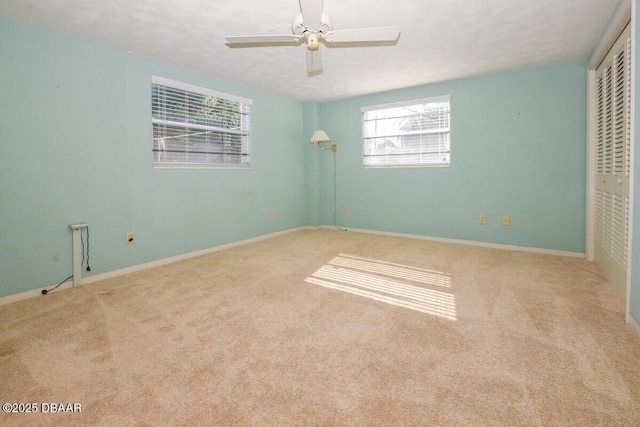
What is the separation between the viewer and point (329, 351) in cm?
179

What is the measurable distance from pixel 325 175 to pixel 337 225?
3.07 feet

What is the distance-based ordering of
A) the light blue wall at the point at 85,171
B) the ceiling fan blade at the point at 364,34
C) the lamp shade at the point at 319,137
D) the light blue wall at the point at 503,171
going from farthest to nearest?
the lamp shade at the point at 319,137, the light blue wall at the point at 503,171, the light blue wall at the point at 85,171, the ceiling fan blade at the point at 364,34

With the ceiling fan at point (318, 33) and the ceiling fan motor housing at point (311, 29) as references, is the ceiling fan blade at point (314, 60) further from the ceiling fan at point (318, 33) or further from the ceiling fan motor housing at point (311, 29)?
the ceiling fan motor housing at point (311, 29)

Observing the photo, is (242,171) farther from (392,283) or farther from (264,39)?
(392,283)

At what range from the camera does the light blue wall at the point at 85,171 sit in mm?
2568

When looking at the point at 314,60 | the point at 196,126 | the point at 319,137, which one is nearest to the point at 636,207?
the point at 314,60

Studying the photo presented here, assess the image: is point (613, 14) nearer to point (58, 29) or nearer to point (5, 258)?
point (58, 29)

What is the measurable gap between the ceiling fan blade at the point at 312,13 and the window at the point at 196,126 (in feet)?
7.36

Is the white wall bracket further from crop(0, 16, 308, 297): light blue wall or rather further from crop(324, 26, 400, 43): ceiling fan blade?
crop(324, 26, 400, 43): ceiling fan blade

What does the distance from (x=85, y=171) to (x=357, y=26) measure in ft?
9.23

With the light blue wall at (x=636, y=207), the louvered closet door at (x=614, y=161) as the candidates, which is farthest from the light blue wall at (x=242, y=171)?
the light blue wall at (x=636, y=207)

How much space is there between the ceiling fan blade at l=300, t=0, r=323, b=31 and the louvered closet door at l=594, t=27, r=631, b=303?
228 cm

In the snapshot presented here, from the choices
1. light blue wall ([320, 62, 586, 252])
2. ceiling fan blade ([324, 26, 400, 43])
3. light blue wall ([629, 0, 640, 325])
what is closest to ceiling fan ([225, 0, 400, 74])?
ceiling fan blade ([324, 26, 400, 43])

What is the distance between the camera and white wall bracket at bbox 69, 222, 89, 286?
289cm
